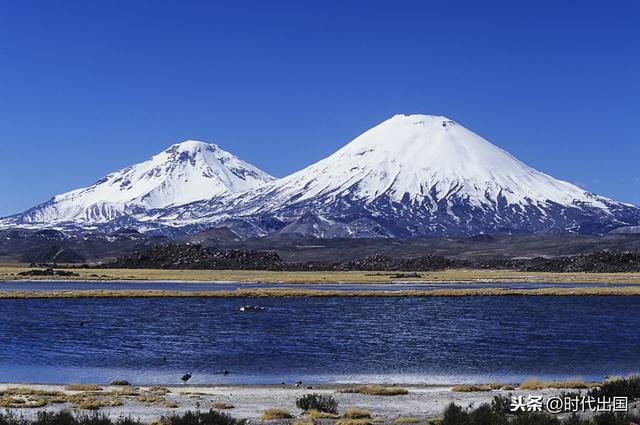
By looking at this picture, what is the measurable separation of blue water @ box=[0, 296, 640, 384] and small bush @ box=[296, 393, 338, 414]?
815 cm

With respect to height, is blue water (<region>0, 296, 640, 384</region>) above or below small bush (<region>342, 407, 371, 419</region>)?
below

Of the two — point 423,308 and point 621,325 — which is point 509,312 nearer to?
point 423,308

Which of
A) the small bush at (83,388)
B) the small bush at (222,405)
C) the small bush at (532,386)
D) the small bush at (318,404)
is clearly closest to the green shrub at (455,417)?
the small bush at (318,404)

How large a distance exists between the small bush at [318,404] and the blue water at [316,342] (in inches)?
321

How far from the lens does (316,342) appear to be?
147 feet

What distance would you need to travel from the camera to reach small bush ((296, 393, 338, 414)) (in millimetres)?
23984

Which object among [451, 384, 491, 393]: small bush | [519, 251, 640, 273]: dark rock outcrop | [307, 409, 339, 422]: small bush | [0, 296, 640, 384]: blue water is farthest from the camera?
[519, 251, 640, 273]: dark rock outcrop

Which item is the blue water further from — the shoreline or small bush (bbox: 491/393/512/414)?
small bush (bbox: 491/393/512/414)

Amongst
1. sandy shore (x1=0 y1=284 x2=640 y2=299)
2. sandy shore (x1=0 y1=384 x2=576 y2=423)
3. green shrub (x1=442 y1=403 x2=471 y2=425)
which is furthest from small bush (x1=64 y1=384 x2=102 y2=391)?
sandy shore (x1=0 y1=284 x2=640 y2=299)

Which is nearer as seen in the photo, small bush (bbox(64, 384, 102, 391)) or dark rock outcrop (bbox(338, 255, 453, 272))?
small bush (bbox(64, 384, 102, 391))

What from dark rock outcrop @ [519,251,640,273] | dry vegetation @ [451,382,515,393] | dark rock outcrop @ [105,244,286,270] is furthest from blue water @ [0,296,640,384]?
dark rock outcrop @ [519,251,640,273]

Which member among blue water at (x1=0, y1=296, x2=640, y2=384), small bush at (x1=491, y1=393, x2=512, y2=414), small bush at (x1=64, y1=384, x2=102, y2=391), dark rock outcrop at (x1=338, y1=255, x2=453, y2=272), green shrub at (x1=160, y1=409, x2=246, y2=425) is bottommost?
blue water at (x1=0, y1=296, x2=640, y2=384)

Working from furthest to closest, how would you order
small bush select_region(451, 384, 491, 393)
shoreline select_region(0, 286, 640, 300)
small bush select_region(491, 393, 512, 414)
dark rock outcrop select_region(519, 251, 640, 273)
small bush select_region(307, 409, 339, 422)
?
dark rock outcrop select_region(519, 251, 640, 273), shoreline select_region(0, 286, 640, 300), small bush select_region(451, 384, 491, 393), small bush select_region(307, 409, 339, 422), small bush select_region(491, 393, 512, 414)

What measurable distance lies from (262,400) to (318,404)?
3062 millimetres
